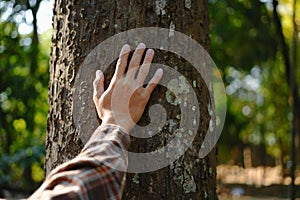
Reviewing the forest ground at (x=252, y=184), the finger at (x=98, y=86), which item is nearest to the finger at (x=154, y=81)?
the finger at (x=98, y=86)

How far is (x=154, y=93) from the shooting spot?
130 cm

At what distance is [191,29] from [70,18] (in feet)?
1.02

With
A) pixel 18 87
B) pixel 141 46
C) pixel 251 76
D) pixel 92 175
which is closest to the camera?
pixel 92 175

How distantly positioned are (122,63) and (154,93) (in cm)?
11

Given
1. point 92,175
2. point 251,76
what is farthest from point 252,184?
point 92,175

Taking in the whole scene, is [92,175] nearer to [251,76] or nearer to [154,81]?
[154,81]

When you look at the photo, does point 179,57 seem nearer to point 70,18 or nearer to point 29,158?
point 70,18

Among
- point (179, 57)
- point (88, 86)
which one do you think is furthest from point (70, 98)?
point (179, 57)

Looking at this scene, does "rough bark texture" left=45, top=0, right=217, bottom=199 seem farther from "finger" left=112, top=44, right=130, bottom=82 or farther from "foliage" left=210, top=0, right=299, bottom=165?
"foliage" left=210, top=0, right=299, bottom=165

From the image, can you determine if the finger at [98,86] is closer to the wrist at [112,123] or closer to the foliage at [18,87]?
the wrist at [112,123]

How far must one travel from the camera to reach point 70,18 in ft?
4.54

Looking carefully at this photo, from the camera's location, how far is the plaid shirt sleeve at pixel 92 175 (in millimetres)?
957

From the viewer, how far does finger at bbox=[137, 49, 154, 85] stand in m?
1.27

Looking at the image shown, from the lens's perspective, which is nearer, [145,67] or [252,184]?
[145,67]
